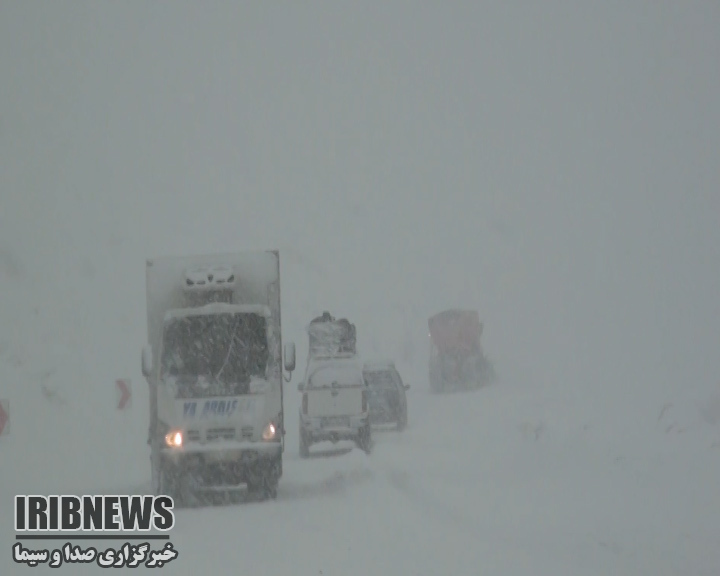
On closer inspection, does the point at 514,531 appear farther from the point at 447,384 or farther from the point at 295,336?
the point at 295,336

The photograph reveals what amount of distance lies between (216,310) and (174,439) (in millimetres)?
2013

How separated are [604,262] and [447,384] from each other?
3435 centimetres

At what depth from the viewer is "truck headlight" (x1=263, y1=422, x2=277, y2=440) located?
13.4 meters

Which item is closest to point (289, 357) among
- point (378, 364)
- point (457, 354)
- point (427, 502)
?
point (427, 502)

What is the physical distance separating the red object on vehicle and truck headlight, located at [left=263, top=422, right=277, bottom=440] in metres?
27.9

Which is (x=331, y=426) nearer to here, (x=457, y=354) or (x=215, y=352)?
(x=215, y=352)

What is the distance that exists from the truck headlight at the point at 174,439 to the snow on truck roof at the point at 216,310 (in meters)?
1.75

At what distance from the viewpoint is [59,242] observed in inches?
1984

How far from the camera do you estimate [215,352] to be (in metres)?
13.9

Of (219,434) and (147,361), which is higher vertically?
(147,361)

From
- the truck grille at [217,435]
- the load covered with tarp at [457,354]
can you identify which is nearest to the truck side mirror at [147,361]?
the truck grille at [217,435]

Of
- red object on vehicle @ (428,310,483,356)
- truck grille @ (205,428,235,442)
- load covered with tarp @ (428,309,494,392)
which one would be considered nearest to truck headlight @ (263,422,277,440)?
truck grille @ (205,428,235,442)

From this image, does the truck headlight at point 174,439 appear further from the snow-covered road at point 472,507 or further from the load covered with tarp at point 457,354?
the load covered with tarp at point 457,354

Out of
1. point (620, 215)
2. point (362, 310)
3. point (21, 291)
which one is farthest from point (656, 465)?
point (620, 215)
